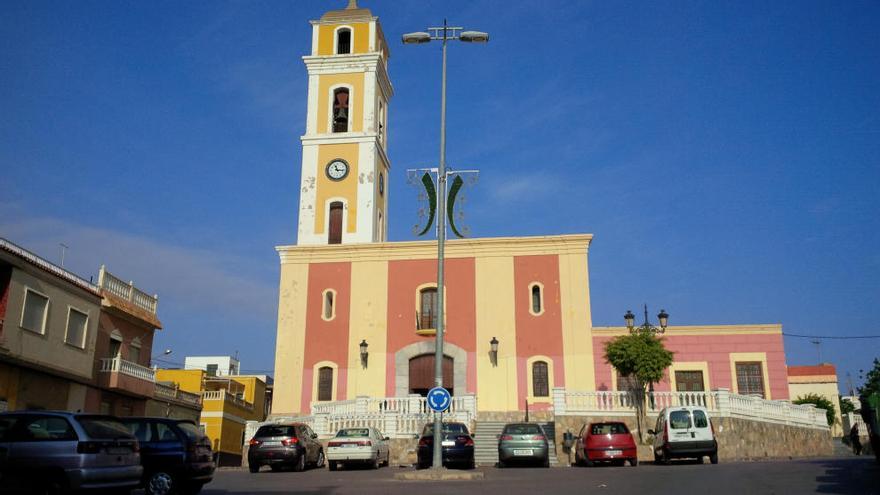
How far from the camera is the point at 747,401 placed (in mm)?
26359

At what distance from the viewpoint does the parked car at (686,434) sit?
20.4 m

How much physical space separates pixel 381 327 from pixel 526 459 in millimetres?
13316

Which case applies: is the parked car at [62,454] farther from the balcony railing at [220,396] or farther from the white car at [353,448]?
the balcony railing at [220,396]

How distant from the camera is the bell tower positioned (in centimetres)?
3622

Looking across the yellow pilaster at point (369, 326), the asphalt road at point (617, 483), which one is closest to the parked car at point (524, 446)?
the asphalt road at point (617, 483)

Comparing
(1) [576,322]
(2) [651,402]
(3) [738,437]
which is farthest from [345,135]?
(3) [738,437]

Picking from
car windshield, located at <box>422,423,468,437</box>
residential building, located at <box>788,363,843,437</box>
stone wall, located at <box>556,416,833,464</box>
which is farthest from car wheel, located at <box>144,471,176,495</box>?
residential building, located at <box>788,363,843,437</box>

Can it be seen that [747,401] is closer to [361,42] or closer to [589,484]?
[589,484]

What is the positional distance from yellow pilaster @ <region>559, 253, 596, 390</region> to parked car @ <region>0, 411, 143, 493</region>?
2205 cm

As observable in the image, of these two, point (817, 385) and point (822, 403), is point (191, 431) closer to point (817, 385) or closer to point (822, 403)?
point (822, 403)

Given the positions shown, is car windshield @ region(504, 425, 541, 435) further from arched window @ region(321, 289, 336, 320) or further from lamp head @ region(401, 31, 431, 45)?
arched window @ region(321, 289, 336, 320)

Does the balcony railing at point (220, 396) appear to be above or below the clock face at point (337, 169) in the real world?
below

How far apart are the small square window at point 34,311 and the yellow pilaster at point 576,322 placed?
18.8 meters

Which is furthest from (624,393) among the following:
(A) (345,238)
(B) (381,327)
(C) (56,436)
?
(C) (56,436)
